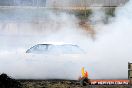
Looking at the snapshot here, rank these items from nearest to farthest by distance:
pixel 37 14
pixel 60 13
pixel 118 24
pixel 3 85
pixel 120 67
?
pixel 3 85 < pixel 120 67 < pixel 118 24 < pixel 60 13 < pixel 37 14

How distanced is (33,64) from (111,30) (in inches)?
143

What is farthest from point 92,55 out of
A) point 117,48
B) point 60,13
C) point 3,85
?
point 60,13

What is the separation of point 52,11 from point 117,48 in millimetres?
8688

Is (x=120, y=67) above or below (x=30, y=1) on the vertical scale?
below

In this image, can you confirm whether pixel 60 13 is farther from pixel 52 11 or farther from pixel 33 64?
pixel 33 64

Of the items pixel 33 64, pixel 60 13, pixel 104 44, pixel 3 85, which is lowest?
pixel 3 85

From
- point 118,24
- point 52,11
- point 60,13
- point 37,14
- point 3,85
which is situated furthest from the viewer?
point 37,14

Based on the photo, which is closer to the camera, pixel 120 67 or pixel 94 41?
pixel 120 67

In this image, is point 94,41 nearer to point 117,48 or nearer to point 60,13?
point 117,48

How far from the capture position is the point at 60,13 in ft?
66.8

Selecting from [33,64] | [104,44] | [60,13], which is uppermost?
[60,13]

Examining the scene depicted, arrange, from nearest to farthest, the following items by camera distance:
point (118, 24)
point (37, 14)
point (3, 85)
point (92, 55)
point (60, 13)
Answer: point (3, 85) → point (92, 55) → point (118, 24) → point (60, 13) → point (37, 14)

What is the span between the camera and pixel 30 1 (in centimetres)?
2278

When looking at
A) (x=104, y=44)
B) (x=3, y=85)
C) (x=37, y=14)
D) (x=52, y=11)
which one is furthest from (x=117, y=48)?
(x=37, y=14)
